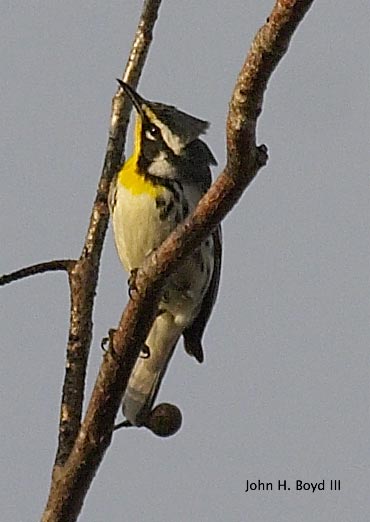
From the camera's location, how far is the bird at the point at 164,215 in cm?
472

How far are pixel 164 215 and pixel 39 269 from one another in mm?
1089

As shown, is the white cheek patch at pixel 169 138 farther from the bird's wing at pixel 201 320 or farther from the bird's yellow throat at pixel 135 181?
the bird's wing at pixel 201 320

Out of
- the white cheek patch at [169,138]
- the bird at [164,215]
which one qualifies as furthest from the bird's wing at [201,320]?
the white cheek patch at [169,138]

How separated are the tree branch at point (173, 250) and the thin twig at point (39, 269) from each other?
68 centimetres

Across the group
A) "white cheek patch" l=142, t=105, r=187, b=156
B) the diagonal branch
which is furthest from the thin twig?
"white cheek patch" l=142, t=105, r=187, b=156

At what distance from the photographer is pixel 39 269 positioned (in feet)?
12.2

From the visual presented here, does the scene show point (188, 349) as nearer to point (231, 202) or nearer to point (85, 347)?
point (85, 347)

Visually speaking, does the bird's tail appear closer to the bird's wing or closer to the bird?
the bird

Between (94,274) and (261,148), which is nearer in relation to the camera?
(261,148)

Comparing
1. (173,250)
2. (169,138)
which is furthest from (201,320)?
(173,250)

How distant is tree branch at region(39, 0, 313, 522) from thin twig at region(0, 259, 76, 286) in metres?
0.68

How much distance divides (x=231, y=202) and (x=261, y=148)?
152 mm

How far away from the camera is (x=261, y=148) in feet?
8.19

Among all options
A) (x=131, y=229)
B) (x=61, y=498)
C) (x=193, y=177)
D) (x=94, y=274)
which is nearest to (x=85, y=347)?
(x=94, y=274)
